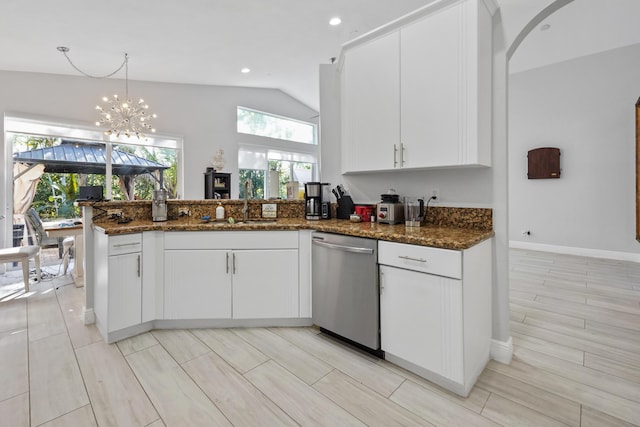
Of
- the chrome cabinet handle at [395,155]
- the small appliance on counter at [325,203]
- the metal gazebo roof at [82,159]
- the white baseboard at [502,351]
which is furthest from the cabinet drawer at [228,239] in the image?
the metal gazebo roof at [82,159]

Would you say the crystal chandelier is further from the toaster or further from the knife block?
the toaster

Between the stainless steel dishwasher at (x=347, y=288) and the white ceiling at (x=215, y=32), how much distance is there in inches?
112

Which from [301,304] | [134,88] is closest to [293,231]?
[301,304]

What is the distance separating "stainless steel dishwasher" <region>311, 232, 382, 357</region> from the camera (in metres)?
1.95

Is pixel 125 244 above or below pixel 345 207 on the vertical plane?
below

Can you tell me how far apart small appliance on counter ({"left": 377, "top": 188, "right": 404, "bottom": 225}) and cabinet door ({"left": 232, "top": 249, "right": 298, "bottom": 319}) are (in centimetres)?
77

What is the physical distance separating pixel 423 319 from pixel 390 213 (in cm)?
88

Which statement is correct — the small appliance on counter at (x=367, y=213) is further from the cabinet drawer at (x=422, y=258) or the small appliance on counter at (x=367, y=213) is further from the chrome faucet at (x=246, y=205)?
the chrome faucet at (x=246, y=205)

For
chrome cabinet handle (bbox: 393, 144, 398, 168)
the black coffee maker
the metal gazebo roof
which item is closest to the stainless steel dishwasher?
the black coffee maker

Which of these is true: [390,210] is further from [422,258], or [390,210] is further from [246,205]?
[246,205]

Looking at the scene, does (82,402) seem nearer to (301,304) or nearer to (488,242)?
(301,304)

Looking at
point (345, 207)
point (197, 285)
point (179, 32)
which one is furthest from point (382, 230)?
point (179, 32)

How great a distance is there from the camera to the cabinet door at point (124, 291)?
7.18ft

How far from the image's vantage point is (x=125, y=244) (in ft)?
7.30
